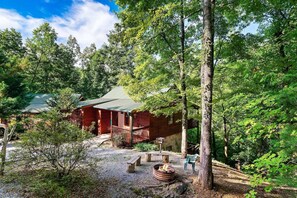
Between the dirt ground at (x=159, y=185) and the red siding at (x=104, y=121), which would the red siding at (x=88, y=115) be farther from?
the dirt ground at (x=159, y=185)

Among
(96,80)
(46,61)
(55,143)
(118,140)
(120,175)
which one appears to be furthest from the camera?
(96,80)

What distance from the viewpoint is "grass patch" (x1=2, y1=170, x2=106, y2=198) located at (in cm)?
596

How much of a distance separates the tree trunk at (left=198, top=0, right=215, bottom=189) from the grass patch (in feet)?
12.4

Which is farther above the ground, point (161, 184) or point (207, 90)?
point (207, 90)

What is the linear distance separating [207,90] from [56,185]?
5994 mm

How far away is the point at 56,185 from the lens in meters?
5.97

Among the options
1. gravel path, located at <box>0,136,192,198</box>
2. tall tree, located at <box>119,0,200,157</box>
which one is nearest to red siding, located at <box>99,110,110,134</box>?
gravel path, located at <box>0,136,192,198</box>

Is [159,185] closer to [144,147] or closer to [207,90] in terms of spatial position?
[207,90]

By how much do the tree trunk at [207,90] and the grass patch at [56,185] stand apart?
3775mm

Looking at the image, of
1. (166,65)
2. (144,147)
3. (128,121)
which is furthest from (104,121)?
(166,65)

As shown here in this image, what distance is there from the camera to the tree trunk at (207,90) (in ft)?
22.3

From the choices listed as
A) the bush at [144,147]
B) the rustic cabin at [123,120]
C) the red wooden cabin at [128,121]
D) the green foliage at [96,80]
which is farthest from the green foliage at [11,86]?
the green foliage at [96,80]

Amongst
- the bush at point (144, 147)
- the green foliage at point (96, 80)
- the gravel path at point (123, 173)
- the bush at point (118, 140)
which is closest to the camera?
the gravel path at point (123, 173)

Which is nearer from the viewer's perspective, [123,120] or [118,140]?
[118,140]
